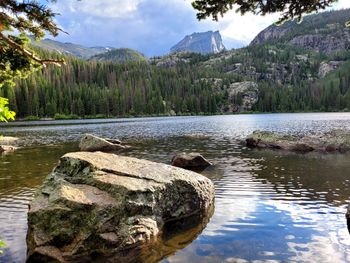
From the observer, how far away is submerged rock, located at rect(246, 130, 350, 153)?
142 ft

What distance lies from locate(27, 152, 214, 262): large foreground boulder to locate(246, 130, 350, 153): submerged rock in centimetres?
2940

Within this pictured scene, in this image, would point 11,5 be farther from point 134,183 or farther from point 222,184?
point 222,184

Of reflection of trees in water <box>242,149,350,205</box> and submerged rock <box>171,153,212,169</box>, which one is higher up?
submerged rock <box>171,153,212,169</box>

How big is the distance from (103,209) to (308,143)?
36127mm

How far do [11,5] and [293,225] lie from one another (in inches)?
553

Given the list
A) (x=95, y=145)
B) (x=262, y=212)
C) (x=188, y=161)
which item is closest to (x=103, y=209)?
(x=262, y=212)

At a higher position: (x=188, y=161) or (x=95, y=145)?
(x=95, y=145)

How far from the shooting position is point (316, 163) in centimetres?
3378

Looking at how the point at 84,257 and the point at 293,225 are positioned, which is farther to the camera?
the point at 293,225

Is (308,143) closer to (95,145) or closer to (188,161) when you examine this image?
(188,161)

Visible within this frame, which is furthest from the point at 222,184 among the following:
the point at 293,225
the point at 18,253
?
the point at 18,253

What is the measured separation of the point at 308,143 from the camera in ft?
146

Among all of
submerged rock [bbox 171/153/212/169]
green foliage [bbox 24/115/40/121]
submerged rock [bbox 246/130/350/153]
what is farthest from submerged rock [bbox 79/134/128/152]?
green foliage [bbox 24/115/40/121]

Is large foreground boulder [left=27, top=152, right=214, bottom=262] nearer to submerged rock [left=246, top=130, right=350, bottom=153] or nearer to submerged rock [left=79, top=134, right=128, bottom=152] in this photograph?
submerged rock [left=246, top=130, right=350, bottom=153]
